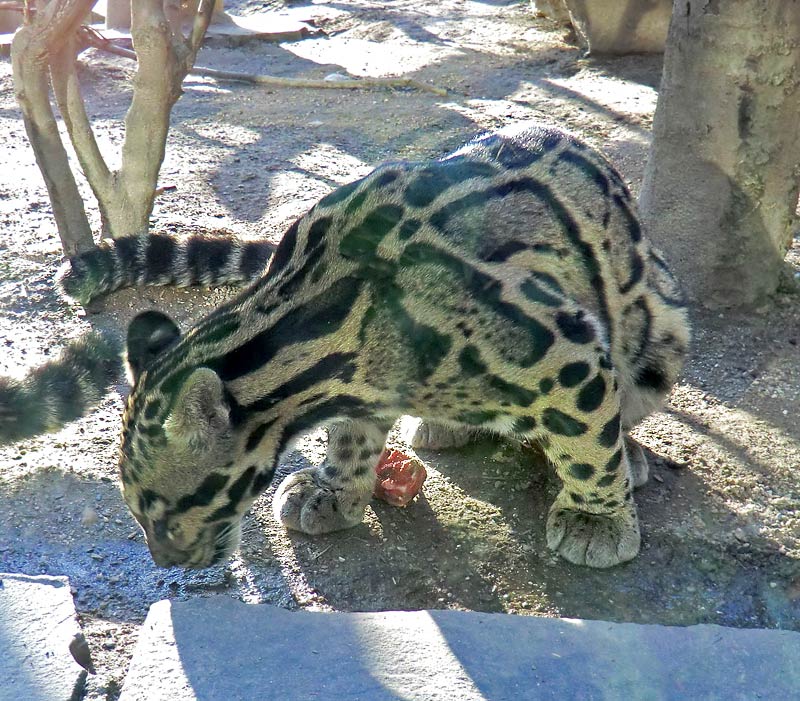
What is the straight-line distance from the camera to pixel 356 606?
430 cm

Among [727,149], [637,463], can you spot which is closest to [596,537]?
[637,463]

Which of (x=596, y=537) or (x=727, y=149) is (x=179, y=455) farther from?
(x=727, y=149)

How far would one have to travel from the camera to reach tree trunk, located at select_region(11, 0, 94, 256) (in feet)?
19.8

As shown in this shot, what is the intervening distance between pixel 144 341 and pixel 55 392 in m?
0.94

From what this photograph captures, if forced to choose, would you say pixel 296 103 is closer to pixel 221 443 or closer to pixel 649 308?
pixel 649 308

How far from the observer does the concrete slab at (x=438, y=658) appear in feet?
11.2

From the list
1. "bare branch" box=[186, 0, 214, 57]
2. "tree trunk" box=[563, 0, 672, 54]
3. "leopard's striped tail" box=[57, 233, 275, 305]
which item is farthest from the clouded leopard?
"tree trunk" box=[563, 0, 672, 54]

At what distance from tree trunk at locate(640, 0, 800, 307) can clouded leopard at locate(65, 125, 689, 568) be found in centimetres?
197

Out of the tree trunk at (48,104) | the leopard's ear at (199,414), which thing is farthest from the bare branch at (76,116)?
the leopard's ear at (199,414)

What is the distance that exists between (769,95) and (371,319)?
3.40 meters

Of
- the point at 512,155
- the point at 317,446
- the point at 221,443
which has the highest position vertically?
the point at 512,155

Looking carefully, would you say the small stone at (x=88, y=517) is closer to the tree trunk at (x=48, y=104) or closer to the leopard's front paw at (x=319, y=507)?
the leopard's front paw at (x=319, y=507)

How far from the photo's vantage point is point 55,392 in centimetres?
460

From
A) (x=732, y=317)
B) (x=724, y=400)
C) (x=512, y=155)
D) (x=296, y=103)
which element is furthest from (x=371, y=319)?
(x=296, y=103)
